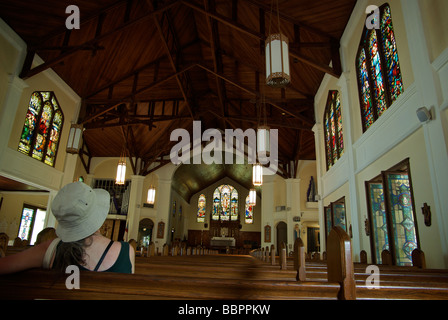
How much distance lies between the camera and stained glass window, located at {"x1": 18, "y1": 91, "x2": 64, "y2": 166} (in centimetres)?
814

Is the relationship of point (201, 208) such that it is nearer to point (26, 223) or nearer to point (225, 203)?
point (225, 203)

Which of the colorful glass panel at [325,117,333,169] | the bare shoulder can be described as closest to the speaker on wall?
the bare shoulder

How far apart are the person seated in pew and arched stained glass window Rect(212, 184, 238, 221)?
22.1m

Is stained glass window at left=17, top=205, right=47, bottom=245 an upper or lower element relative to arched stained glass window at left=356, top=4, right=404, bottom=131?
lower

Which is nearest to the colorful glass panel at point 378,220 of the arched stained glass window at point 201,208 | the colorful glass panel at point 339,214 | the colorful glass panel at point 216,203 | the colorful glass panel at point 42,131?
the colorful glass panel at point 339,214

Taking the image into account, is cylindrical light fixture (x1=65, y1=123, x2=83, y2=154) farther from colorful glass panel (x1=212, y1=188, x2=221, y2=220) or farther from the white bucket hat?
colorful glass panel (x1=212, y1=188, x2=221, y2=220)

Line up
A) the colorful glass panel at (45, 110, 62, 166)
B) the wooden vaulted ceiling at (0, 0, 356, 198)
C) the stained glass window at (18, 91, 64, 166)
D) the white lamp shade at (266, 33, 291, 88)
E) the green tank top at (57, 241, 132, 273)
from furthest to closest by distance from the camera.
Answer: the colorful glass panel at (45, 110, 62, 166)
the stained glass window at (18, 91, 64, 166)
the wooden vaulted ceiling at (0, 0, 356, 198)
the white lamp shade at (266, 33, 291, 88)
the green tank top at (57, 241, 132, 273)

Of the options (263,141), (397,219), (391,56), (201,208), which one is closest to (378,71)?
(391,56)

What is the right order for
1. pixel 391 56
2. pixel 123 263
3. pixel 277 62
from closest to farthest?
pixel 123 263 < pixel 277 62 < pixel 391 56

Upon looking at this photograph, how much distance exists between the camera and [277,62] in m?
4.21

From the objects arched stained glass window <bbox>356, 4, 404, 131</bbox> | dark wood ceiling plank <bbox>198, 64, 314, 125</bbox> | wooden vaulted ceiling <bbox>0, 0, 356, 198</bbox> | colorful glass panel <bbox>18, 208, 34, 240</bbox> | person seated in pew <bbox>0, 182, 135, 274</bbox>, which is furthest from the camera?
colorful glass panel <bbox>18, 208, 34, 240</bbox>

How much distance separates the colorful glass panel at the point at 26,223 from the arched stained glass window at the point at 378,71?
12.9 m

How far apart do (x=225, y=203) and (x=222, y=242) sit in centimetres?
345
